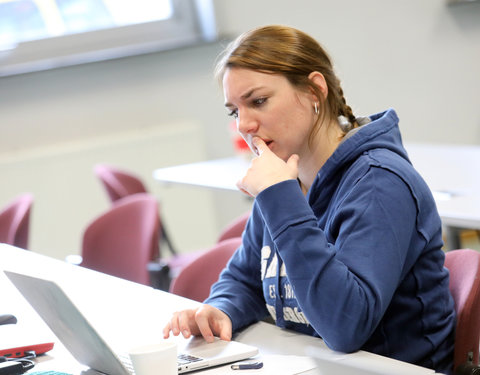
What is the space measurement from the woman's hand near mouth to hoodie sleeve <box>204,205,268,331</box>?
290 millimetres

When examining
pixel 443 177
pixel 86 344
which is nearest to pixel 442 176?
pixel 443 177

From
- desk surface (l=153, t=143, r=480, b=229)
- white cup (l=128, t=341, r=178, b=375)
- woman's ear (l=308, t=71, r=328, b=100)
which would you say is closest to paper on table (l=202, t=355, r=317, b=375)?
white cup (l=128, t=341, r=178, b=375)

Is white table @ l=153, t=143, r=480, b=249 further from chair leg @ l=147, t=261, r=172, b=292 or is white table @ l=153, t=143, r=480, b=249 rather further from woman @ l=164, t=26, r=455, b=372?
woman @ l=164, t=26, r=455, b=372

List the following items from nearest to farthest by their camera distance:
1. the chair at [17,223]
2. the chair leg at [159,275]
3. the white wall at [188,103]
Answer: the chair leg at [159,275], the chair at [17,223], the white wall at [188,103]

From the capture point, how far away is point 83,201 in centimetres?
445

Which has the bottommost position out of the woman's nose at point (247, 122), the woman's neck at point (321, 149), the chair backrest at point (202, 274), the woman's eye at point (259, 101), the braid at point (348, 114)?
the chair backrest at point (202, 274)

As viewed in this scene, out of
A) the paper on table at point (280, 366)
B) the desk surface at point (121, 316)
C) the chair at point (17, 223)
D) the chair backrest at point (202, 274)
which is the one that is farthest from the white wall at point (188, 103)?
the paper on table at point (280, 366)

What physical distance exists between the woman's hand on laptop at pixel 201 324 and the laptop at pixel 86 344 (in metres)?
0.03

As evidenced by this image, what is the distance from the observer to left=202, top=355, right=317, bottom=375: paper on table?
1.17 meters

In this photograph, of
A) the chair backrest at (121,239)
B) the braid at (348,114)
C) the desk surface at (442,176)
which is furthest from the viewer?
the chair backrest at (121,239)

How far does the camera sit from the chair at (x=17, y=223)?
299 cm

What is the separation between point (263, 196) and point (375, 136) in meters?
0.27

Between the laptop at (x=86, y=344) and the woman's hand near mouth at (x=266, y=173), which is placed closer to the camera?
the laptop at (x=86, y=344)

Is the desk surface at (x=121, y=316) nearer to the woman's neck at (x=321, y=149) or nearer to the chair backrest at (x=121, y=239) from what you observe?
the woman's neck at (x=321, y=149)
